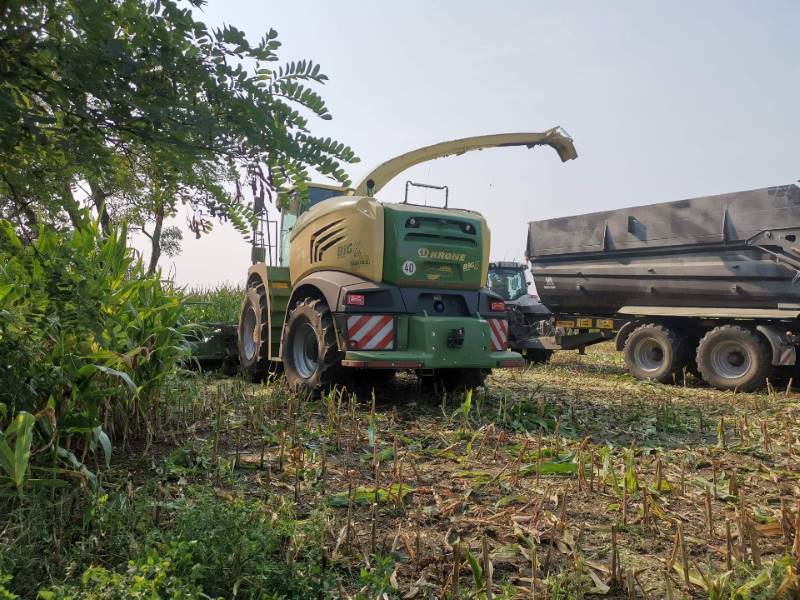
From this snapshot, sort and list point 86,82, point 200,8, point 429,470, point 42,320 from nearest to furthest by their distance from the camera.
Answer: point 86,82, point 200,8, point 42,320, point 429,470

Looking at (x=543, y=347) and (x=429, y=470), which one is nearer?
(x=429, y=470)

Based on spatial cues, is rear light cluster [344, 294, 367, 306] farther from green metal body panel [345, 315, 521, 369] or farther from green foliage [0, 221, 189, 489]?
green foliage [0, 221, 189, 489]

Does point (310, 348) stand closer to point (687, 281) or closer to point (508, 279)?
point (687, 281)

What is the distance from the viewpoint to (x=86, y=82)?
2363mm


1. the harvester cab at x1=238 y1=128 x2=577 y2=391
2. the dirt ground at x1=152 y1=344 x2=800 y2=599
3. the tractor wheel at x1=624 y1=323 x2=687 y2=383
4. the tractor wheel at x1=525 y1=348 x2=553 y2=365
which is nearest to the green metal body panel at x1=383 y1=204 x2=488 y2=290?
the harvester cab at x1=238 y1=128 x2=577 y2=391

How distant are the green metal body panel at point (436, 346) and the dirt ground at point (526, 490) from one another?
450 millimetres

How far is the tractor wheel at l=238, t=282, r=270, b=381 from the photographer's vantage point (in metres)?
7.41

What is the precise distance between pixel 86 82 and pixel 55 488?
1776mm

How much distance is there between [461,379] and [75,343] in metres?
3.94

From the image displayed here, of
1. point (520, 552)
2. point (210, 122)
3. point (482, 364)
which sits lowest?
point (520, 552)

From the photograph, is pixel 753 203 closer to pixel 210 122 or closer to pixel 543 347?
pixel 543 347

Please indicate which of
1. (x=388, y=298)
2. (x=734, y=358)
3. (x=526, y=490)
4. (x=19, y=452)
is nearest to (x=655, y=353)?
(x=734, y=358)

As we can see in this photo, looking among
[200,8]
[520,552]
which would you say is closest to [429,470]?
[520,552]

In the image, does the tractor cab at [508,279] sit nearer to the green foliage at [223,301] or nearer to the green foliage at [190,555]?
the green foliage at [223,301]
